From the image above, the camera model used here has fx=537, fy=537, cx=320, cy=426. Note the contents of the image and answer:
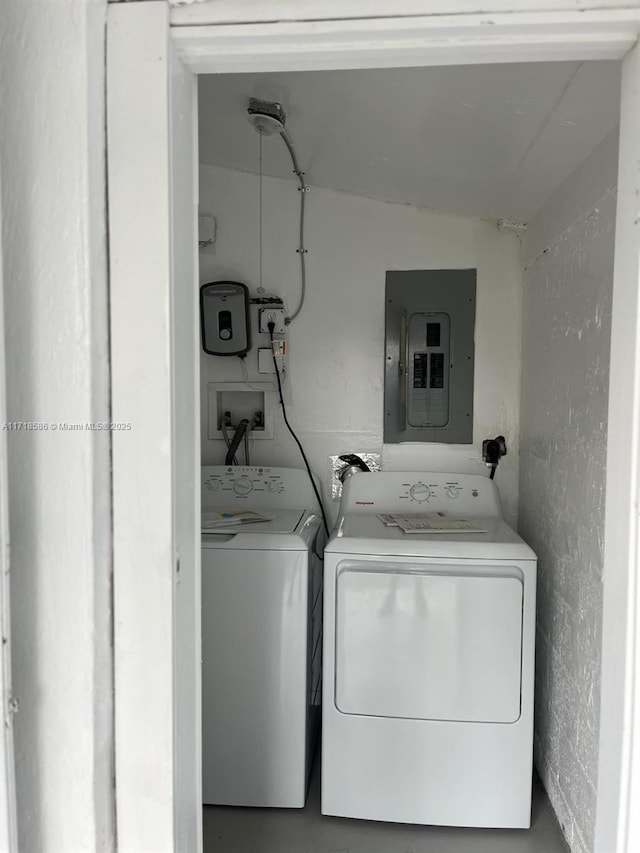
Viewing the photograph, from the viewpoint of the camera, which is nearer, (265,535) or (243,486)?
(265,535)

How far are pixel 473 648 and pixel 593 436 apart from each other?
72 cm

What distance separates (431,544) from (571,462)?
1.60ft

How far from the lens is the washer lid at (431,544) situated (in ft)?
5.37

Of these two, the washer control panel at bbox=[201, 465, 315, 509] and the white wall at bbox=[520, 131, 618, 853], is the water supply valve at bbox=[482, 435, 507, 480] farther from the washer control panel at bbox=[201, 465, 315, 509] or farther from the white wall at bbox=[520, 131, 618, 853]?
the washer control panel at bbox=[201, 465, 315, 509]

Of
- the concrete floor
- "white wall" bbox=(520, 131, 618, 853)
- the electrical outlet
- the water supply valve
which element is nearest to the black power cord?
the electrical outlet

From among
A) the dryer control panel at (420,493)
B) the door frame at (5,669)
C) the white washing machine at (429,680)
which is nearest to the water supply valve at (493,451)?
the dryer control panel at (420,493)

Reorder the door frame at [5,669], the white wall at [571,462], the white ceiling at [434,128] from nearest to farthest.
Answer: the door frame at [5,669]
the white ceiling at [434,128]
the white wall at [571,462]

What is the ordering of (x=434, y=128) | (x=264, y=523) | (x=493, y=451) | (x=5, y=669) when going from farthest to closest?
(x=493, y=451), (x=264, y=523), (x=434, y=128), (x=5, y=669)

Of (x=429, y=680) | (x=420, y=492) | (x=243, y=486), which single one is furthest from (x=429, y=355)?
(x=429, y=680)

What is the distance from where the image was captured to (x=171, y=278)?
773 mm

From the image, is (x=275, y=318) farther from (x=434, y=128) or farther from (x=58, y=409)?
(x=58, y=409)

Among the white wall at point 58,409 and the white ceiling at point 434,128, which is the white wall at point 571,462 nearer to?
the white ceiling at point 434,128

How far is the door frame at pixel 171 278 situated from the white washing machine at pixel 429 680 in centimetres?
81

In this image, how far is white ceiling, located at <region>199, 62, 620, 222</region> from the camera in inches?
50.6
